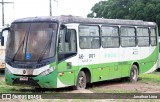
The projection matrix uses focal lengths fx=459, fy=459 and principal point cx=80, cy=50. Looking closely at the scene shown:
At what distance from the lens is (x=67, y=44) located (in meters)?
16.1

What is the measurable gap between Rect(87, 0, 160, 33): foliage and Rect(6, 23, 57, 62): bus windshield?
37961 mm

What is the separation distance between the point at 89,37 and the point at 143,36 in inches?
206

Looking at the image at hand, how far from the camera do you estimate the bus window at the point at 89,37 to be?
17.1 metres

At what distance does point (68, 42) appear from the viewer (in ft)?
52.9

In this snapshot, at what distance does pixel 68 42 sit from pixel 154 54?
8.48m

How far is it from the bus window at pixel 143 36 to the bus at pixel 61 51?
214cm

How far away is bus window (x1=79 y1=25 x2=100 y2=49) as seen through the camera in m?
17.1

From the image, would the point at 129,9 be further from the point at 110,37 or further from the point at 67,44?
the point at 67,44

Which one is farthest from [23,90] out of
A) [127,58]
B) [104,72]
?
[127,58]

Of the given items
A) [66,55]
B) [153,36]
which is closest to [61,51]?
[66,55]

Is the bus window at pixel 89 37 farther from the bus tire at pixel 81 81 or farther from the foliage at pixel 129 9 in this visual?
the foliage at pixel 129 9

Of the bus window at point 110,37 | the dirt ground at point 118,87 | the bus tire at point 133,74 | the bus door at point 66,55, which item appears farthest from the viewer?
the bus tire at point 133,74

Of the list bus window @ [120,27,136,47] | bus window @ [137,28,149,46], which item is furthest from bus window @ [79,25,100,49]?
bus window @ [137,28,149,46]

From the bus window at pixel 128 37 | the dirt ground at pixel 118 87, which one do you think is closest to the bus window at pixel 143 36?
the bus window at pixel 128 37
